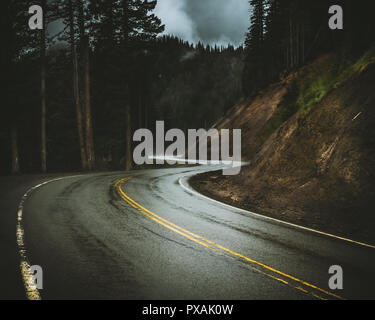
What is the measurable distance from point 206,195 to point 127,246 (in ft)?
24.3

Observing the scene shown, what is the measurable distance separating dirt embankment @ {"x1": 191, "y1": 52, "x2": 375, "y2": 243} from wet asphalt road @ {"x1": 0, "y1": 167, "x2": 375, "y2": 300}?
1.98 meters

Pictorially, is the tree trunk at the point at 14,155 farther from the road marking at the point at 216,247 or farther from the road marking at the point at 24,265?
the road marking at the point at 216,247

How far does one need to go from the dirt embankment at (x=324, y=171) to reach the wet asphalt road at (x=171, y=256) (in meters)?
1.98

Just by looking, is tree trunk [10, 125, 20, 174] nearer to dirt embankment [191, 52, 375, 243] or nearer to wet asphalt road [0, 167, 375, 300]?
wet asphalt road [0, 167, 375, 300]

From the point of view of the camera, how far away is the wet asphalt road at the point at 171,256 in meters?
4.44

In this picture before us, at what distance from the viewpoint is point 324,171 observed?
11133 mm

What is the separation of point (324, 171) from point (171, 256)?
27.6ft

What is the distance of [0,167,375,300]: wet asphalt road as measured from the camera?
4.44 meters

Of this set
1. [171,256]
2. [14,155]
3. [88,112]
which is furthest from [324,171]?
[14,155]
